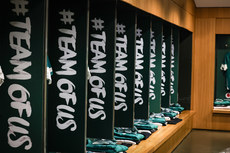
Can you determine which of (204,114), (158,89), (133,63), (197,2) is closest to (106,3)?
(133,63)

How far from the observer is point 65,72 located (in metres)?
3.52

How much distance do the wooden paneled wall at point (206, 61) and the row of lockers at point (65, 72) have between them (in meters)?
3.99

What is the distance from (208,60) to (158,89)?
3.30 m

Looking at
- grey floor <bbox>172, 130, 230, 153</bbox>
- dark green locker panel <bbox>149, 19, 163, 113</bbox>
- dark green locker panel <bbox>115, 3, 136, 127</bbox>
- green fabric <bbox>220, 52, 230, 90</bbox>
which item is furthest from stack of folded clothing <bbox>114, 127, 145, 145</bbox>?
green fabric <bbox>220, 52, 230, 90</bbox>

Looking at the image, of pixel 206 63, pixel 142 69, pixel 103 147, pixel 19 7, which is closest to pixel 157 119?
pixel 142 69

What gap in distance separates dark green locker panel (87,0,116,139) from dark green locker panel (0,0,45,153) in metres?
1.20

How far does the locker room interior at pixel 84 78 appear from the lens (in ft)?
9.37

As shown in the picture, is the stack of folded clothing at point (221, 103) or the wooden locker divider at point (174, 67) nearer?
the wooden locker divider at point (174, 67)

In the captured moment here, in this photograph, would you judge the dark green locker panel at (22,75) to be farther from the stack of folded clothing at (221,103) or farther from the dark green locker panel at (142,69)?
the stack of folded clothing at (221,103)

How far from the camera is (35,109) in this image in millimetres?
2879

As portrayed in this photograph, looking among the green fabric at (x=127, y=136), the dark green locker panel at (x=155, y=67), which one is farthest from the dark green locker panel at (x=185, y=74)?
the green fabric at (x=127, y=136)

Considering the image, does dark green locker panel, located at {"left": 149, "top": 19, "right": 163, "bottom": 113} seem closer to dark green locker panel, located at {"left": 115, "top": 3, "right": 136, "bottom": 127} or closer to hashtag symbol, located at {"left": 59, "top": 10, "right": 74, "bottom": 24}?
dark green locker panel, located at {"left": 115, "top": 3, "right": 136, "bottom": 127}

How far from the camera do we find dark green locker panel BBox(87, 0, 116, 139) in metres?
4.03

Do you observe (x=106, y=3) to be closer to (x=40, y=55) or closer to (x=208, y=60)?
(x=40, y=55)
